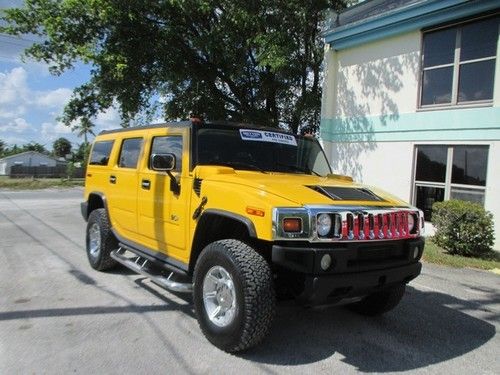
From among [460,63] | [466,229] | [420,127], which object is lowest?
[466,229]

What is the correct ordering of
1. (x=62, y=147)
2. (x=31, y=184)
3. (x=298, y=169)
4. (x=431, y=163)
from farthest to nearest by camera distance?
1. (x=62, y=147)
2. (x=31, y=184)
3. (x=431, y=163)
4. (x=298, y=169)

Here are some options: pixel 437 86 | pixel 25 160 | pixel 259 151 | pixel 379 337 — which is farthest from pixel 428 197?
pixel 25 160

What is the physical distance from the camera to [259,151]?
5.45 meters

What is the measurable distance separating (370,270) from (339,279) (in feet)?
1.22

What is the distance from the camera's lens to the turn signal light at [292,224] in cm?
381

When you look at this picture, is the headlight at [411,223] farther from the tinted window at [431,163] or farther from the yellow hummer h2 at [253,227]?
the tinted window at [431,163]

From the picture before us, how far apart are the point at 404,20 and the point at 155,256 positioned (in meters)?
9.21

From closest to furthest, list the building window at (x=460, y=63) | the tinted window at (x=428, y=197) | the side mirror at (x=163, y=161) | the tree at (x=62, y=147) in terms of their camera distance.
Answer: the side mirror at (x=163, y=161), the building window at (x=460, y=63), the tinted window at (x=428, y=197), the tree at (x=62, y=147)

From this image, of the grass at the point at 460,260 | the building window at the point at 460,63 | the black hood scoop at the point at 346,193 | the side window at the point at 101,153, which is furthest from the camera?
the building window at the point at 460,63

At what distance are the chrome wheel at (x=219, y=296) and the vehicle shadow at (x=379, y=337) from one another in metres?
0.38

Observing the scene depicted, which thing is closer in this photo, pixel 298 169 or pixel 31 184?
pixel 298 169

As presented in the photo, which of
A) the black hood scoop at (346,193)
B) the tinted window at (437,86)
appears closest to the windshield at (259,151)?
the black hood scoop at (346,193)

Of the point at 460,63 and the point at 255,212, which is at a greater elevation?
the point at 460,63

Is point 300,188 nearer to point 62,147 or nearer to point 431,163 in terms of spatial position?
point 431,163
